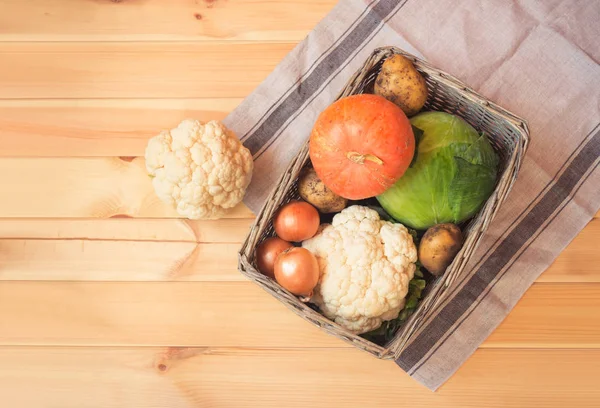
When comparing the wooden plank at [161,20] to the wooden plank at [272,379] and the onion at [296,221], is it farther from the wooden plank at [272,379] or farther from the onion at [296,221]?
the wooden plank at [272,379]

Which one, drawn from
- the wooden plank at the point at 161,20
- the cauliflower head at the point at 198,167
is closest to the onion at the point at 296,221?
the cauliflower head at the point at 198,167

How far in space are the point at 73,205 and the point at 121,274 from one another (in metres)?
0.18

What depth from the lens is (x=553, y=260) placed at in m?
1.10

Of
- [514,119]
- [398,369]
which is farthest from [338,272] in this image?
[514,119]

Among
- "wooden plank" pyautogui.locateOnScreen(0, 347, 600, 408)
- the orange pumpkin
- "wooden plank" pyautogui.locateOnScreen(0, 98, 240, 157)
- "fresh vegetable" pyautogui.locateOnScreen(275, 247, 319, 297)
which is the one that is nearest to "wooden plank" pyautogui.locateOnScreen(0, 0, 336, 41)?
"wooden plank" pyautogui.locateOnScreen(0, 98, 240, 157)

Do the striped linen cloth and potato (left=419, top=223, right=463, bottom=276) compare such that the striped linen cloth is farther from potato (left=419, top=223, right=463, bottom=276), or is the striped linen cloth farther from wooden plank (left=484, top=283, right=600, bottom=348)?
potato (left=419, top=223, right=463, bottom=276)

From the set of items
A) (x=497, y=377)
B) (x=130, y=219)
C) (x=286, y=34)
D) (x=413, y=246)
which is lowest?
(x=130, y=219)

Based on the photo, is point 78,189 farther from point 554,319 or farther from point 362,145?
point 554,319

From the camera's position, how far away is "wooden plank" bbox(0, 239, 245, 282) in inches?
44.3

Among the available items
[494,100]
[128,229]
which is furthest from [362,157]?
[128,229]

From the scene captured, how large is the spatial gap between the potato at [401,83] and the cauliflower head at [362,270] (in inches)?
8.3

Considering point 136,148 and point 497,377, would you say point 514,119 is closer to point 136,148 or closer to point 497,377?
point 497,377

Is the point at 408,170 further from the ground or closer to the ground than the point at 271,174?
further from the ground

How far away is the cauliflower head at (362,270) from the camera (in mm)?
944
